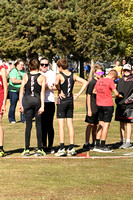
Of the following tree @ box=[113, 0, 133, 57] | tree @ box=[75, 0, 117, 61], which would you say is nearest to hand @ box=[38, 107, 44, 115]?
tree @ box=[75, 0, 117, 61]

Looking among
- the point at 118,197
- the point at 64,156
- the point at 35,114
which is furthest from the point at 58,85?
the point at 118,197

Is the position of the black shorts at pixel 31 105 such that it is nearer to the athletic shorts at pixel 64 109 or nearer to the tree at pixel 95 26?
the athletic shorts at pixel 64 109

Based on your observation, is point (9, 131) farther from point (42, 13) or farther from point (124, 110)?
point (42, 13)

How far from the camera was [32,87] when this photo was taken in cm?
900

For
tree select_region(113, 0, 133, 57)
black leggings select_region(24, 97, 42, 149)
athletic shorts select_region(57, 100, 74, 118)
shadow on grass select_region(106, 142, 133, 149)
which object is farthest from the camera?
tree select_region(113, 0, 133, 57)

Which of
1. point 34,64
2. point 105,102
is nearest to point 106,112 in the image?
point 105,102

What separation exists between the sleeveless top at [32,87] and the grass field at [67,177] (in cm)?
117

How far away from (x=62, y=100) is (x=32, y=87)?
62 cm

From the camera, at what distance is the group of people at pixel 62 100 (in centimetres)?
904

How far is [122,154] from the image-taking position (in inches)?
379

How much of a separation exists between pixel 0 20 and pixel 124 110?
5488cm

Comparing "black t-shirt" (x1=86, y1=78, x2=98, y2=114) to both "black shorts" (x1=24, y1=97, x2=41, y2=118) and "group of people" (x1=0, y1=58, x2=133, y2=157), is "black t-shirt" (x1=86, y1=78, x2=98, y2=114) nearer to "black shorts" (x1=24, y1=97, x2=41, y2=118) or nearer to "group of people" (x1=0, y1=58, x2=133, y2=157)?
"group of people" (x1=0, y1=58, x2=133, y2=157)

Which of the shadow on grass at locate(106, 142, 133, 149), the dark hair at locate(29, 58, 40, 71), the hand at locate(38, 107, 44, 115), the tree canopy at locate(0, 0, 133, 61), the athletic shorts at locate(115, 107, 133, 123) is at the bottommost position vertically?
the shadow on grass at locate(106, 142, 133, 149)

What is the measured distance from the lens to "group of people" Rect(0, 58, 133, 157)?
356 inches
